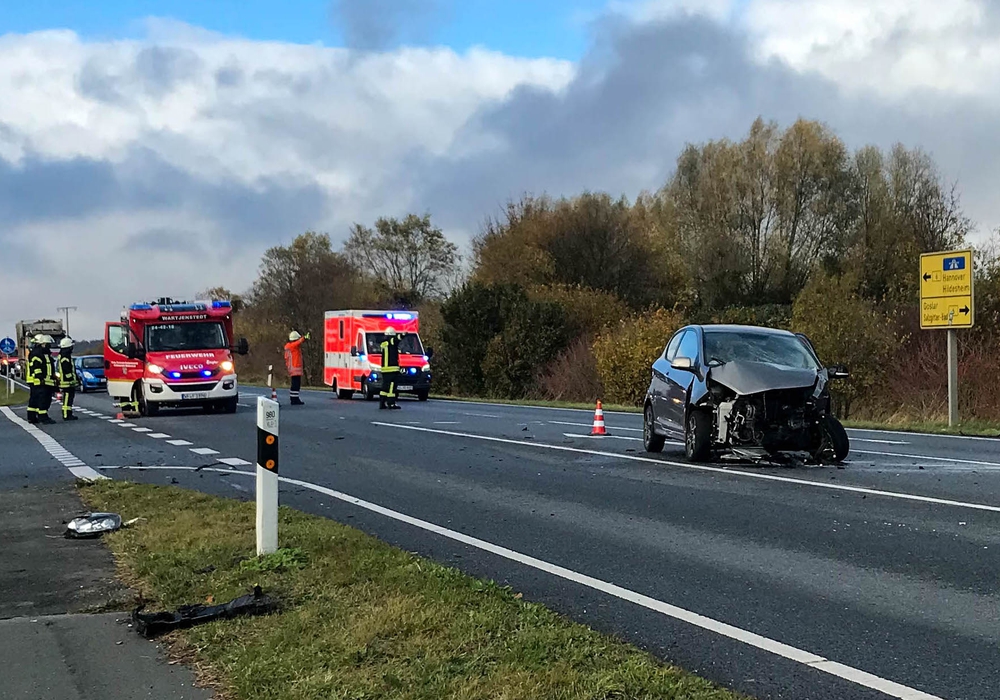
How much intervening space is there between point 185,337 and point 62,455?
401 inches

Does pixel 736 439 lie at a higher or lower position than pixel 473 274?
lower

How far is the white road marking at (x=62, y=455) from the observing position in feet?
42.1

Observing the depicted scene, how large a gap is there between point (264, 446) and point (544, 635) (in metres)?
2.73

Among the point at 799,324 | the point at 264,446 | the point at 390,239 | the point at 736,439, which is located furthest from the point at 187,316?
the point at 390,239

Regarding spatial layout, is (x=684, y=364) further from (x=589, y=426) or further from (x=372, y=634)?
(x=372, y=634)

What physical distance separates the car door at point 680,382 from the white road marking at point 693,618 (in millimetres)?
4943

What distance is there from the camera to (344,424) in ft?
69.2

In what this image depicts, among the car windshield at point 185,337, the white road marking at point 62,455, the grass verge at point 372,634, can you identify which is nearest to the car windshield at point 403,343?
the car windshield at point 185,337

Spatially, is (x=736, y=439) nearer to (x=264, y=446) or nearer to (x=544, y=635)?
(x=264, y=446)

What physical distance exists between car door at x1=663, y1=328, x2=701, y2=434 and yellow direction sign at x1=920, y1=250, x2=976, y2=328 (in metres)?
7.76

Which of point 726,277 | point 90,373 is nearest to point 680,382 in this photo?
point 726,277

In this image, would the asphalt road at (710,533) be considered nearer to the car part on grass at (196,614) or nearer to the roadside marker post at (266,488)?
the roadside marker post at (266,488)

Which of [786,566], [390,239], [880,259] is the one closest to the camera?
[786,566]

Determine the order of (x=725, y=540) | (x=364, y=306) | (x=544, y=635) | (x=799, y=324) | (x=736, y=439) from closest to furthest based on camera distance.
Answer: (x=544, y=635) < (x=725, y=540) < (x=736, y=439) < (x=799, y=324) < (x=364, y=306)
